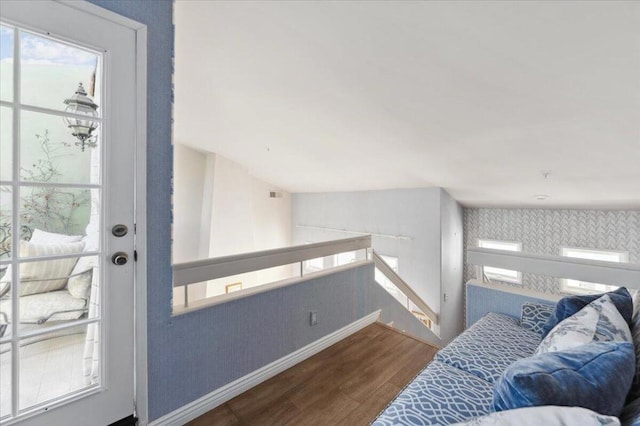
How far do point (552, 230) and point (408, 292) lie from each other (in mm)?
3190

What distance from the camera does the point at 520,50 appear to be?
1.77m

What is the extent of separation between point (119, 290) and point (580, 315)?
2.13 m

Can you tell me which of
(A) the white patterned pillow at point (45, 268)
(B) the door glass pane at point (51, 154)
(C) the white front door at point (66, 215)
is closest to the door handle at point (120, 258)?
(C) the white front door at point (66, 215)

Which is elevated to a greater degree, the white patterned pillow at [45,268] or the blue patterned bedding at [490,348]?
the white patterned pillow at [45,268]

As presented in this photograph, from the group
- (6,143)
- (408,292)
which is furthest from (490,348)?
(6,143)

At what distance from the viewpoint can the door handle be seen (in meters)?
1.35

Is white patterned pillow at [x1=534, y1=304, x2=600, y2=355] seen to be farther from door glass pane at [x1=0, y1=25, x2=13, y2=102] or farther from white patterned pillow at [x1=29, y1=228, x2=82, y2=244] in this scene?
door glass pane at [x1=0, y1=25, x2=13, y2=102]

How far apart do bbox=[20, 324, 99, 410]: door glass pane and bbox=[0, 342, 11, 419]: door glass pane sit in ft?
0.12

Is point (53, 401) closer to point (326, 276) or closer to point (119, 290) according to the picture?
point (119, 290)

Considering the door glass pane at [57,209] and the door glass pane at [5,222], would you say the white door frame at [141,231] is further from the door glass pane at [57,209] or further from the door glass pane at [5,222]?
the door glass pane at [5,222]

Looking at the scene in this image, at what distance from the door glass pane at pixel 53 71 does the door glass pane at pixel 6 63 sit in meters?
0.03

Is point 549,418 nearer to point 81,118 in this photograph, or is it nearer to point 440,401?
point 440,401

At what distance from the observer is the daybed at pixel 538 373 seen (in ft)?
2.35

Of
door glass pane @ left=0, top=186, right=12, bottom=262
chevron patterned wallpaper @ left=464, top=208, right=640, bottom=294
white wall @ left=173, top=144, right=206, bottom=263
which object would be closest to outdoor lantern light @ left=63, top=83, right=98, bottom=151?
door glass pane @ left=0, top=186, right=12, bottom=262
